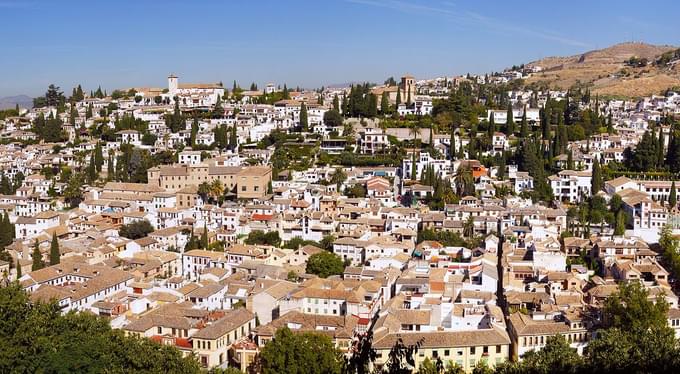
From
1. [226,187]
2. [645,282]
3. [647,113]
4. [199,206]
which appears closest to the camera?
[645,282]

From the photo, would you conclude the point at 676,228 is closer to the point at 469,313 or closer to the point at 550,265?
the point at 550,265

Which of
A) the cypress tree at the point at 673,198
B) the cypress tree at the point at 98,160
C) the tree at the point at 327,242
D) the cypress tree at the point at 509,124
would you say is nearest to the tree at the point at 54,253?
the tree at the point at 327,242

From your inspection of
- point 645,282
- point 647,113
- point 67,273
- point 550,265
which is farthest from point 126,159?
point 647,113

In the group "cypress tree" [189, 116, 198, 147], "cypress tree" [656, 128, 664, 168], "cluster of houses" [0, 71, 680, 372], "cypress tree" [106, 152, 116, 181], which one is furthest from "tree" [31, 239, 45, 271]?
"cypress tree" [656, 128, 664, 168]

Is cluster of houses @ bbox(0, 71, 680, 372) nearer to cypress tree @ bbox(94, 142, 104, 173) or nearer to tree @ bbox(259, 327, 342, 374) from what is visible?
cypress tree @ bbox(94, 142, 104, 173)

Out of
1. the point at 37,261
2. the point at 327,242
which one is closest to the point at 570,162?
the point at 327,242

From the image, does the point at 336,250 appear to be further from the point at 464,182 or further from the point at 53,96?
the point at 53,96

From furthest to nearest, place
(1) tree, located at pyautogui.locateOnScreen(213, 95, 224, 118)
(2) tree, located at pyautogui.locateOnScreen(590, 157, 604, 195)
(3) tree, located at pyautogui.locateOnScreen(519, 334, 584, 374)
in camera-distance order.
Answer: (1) tree, located at pyautogui.locateOnScreen(213, 95, 224, 118) → (2) tree, located at pyautogui.locateOnScreen(590, 157, 604, 195) → (3) tree, located at pyautogui.locateOnScreen(519, 334, 584, 374)
